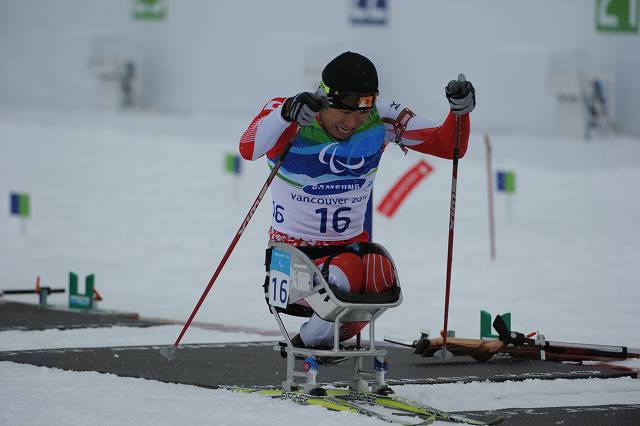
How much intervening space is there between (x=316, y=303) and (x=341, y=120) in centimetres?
72

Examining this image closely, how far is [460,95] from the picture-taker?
5.48m

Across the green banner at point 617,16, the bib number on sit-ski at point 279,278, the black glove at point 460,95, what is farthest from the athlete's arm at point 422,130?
the green banner at point 617,16

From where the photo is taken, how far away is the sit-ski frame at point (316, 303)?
17.6ft

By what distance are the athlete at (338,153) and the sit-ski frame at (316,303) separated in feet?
0.24

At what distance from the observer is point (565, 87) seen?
12.7 metres

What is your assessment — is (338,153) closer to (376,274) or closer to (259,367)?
(376,274)

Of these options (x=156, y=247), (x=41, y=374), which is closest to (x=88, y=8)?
(x=156, y=247)

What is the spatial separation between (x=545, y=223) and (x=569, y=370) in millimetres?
5737

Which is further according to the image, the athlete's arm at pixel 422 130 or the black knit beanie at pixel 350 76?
the athlete's arm at pixel 422 130

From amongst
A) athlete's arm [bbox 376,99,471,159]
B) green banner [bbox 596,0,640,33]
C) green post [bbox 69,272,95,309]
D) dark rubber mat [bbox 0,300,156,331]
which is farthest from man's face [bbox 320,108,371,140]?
green banner [bbox 596,0,640,33]

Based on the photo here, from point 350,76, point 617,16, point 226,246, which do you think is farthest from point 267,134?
point 617,16

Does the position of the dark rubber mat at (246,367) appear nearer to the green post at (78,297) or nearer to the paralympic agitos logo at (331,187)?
the paralympic agitos logo at (331,187)

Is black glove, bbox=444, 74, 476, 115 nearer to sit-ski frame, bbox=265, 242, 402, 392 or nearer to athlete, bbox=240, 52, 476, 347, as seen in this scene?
athlete, bbox=240, 52, 476, 347

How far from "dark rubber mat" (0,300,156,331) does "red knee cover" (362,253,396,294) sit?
2701 mm
